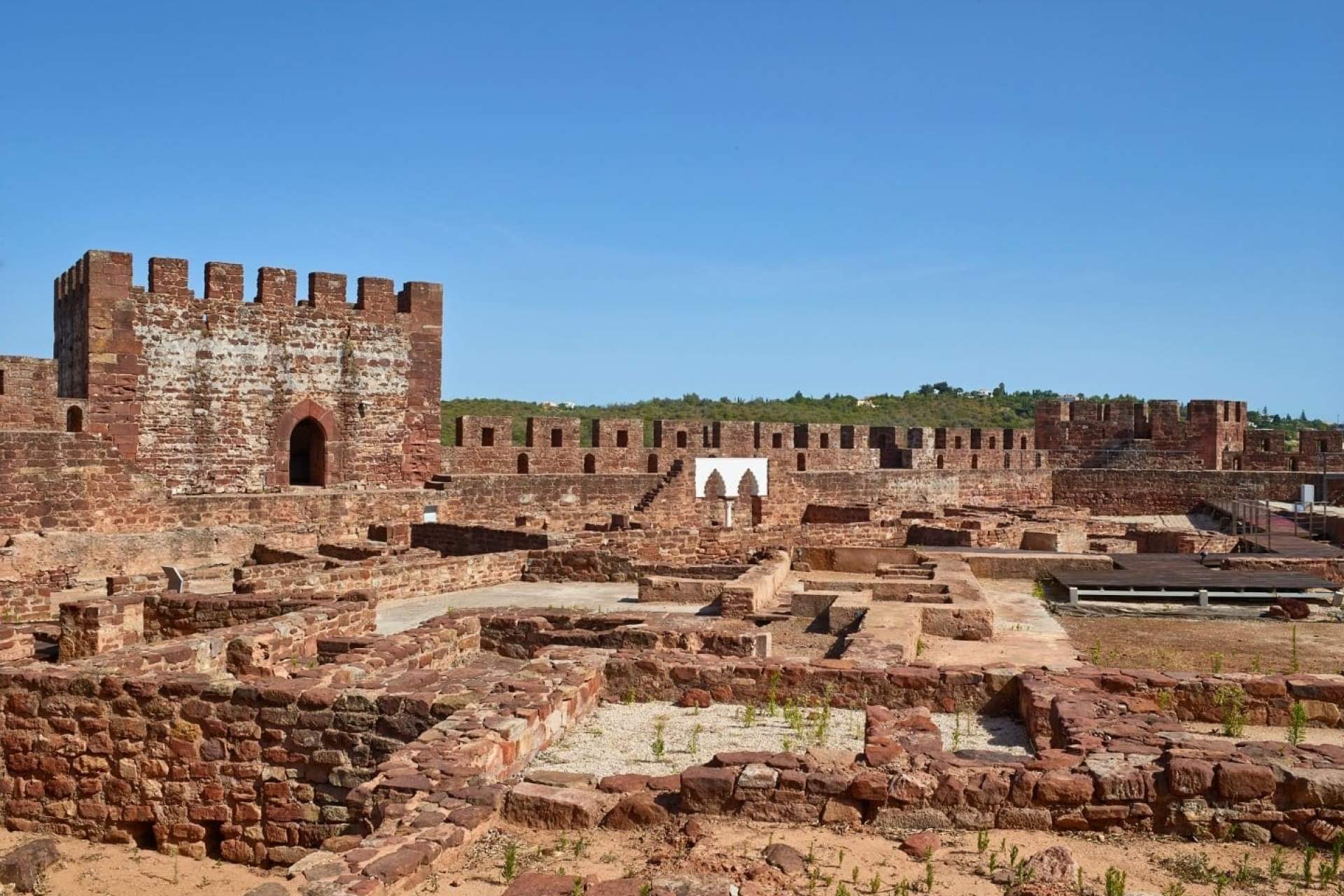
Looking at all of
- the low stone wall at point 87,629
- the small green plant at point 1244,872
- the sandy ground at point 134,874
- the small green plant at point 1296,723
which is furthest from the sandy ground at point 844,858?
the low stone wall at point 87,629

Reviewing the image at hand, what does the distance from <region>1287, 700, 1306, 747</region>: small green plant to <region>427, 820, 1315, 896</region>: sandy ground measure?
234cm

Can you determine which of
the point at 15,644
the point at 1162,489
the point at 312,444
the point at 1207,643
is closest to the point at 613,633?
the point at 15,644

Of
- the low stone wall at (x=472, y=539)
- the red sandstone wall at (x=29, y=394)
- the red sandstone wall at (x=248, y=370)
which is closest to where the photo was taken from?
the low stone wall at (x=472, y=539)

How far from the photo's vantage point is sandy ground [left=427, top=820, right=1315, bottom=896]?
4906 millimetres

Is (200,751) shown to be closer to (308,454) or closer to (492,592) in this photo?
(492,592)

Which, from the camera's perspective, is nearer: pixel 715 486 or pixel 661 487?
A: pixel 661 487

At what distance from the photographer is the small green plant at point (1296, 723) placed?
24.4ft

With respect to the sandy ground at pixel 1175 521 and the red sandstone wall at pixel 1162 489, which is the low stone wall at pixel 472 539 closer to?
the sandy ground at pixel 1175 521

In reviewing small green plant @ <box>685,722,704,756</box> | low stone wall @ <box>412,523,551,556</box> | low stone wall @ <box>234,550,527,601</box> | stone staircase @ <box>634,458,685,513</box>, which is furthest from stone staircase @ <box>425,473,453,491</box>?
small green plant @ <box>685,722,704,756</box>

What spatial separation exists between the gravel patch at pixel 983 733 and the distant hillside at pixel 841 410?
5197 cm

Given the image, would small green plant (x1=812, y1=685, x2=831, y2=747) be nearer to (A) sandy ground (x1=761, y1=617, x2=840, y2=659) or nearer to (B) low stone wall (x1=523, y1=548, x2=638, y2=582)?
(A) sandy ground (x1=761, y1=617, x2=840, y2=659)

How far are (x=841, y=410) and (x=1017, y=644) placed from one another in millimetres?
70898

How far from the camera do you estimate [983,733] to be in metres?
7.84

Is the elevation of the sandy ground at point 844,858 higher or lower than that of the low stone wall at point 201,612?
lower
